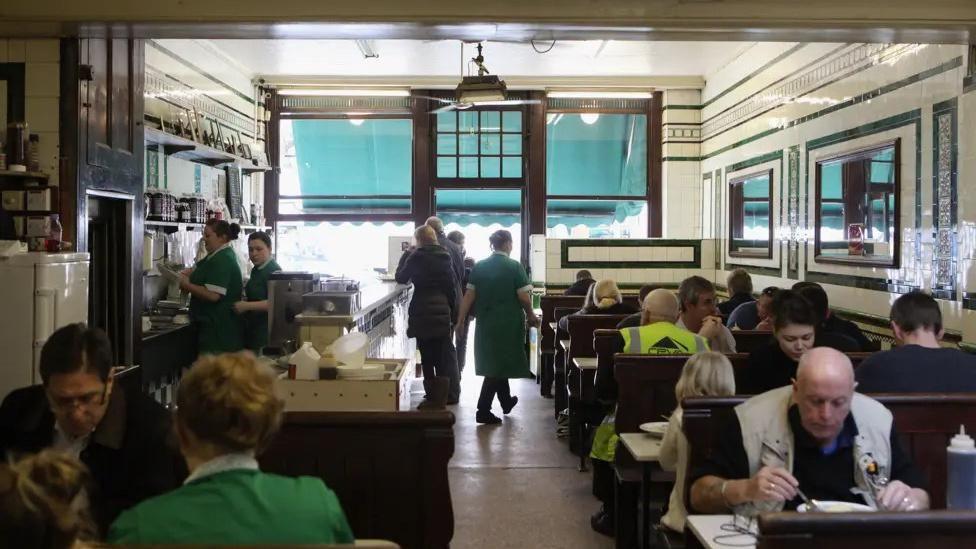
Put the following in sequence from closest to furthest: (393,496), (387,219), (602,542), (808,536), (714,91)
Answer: (808,536)
(393,496)
(602,542)
(714,91)
(387,219)

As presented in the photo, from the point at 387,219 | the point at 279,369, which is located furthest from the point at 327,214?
the point at 279,369

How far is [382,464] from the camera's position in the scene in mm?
2898

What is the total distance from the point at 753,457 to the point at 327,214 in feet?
34.1

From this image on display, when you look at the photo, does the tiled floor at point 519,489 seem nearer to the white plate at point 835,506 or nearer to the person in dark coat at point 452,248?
the person in dark coat at point 452,248

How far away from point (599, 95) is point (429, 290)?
5459mm

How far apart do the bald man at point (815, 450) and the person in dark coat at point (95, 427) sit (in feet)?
5.15

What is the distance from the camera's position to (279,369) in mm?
4484

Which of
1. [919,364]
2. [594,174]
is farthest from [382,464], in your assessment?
[594,174]

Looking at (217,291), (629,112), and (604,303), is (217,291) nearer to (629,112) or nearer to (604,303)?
(604,303)

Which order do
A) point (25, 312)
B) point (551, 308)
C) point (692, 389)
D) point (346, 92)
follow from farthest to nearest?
point (346, 92) → point (551, 308) → point (25, 312) → point (692, 389)

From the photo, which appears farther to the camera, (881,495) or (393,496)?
(393,496)

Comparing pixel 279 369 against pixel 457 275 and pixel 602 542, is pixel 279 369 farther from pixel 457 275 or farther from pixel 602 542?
pixel 457 275

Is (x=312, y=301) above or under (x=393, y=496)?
above

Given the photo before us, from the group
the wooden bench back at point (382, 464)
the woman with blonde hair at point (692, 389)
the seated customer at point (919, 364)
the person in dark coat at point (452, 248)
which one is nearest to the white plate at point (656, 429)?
the woman with blonde hair at point (692, 389)
